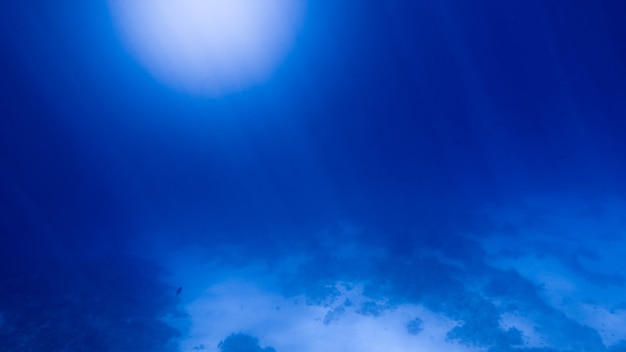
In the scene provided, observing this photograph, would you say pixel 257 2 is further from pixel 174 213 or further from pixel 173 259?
pixel 173 259

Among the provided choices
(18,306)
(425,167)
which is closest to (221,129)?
(425,167)

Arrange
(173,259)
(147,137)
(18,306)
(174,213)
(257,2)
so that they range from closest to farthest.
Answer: (18,306), (173,259), (174,213), (257,2), (147,137)

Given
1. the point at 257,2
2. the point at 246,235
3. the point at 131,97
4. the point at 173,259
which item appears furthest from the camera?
the point at 131,97

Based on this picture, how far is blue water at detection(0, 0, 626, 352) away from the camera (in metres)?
12.4

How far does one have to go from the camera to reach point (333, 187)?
124 feet

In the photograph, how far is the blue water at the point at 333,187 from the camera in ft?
40.7

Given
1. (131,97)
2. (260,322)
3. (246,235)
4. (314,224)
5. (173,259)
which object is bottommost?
(260,322)

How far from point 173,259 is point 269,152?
39.6 m

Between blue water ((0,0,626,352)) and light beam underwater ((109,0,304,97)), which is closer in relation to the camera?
blue water ((0,0,626,352))

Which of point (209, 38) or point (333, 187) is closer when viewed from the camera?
point (333, 187)

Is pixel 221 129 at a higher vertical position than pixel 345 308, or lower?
higher

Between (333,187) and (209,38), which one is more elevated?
(209,38)

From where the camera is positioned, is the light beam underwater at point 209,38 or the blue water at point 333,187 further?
the light beam underwater at point 209,38

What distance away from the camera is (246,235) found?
22531mm
